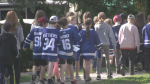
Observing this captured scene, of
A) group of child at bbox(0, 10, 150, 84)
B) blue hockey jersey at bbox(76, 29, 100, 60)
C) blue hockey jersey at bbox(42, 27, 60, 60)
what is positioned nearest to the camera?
group of child at bbox(0, 10, 150, 84)

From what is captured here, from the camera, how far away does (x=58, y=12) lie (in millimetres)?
12047

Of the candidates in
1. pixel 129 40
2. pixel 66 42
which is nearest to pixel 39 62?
pixel 66 42

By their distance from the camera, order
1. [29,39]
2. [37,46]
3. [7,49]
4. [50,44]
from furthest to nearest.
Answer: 1. [29,39]
2. [37,46]
3. [50,44]
4. [7,49]

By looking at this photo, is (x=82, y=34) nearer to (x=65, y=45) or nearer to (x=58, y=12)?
(x=65, y=45)

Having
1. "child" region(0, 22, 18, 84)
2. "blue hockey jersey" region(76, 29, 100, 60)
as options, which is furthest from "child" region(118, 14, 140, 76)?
"child" region(0, 22, 18, 84)

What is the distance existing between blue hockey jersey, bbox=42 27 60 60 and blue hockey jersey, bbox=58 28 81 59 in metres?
0.20

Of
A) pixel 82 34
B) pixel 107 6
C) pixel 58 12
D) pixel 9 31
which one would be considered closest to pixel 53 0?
pixel 58 12

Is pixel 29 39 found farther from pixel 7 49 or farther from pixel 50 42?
pixel 7 49

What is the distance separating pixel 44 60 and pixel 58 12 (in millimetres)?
5055

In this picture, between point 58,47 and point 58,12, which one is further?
point 58,12

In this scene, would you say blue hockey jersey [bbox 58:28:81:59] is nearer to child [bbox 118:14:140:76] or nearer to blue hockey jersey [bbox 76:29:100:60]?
blue hockey jersey [bbox 76:29:100:60]

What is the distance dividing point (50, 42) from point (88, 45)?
125 centimetres

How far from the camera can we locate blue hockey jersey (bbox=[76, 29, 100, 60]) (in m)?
7.71

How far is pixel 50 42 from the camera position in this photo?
6.98m
